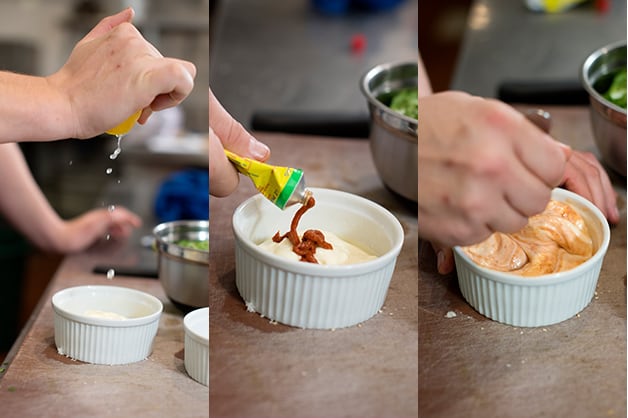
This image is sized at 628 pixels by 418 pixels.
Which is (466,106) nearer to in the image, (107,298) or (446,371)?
(446,371)

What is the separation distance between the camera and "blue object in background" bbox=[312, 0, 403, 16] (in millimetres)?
1619

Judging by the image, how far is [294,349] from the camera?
56cm

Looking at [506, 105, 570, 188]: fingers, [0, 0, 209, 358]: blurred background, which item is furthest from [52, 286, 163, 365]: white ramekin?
[0, 0, 209, 358]: blurred background

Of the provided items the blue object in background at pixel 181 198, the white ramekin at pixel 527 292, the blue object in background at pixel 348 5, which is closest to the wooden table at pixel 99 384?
the white ramekin at pixel 527 292

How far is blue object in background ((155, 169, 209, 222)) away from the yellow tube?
667mm

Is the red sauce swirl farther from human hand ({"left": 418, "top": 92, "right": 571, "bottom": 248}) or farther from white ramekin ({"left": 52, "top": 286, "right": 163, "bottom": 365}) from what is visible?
white ramekin ({"left": 52, "top": 286, "right": 163, "bottom": 365})

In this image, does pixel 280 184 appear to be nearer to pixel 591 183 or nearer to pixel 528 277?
pixel 528 277

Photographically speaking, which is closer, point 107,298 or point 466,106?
point 466,106

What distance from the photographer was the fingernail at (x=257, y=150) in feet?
2.00

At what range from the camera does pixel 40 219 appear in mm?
1234

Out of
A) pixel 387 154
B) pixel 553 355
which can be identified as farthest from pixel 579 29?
pixel 553 355

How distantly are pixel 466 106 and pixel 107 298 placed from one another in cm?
38

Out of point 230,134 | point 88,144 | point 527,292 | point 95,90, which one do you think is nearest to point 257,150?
point 230,134

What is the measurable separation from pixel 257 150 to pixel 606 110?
385 mm
